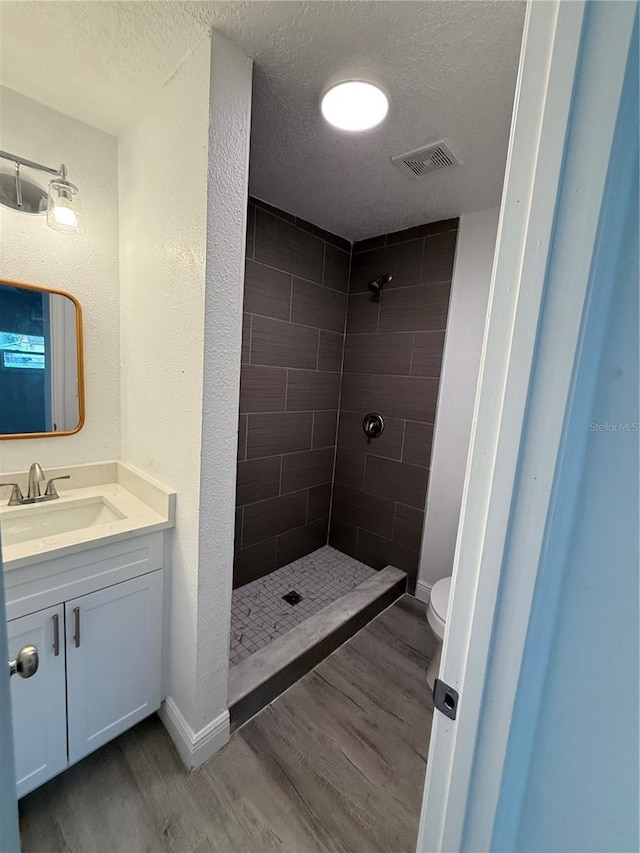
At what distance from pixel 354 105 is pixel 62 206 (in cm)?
109

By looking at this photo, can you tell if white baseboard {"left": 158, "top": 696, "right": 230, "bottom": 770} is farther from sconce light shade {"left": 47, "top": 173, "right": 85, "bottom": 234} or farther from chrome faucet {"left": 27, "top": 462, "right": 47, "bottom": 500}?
sconce light shade {"left": 47, "top": 173, "right": 85, "bottom": 234}

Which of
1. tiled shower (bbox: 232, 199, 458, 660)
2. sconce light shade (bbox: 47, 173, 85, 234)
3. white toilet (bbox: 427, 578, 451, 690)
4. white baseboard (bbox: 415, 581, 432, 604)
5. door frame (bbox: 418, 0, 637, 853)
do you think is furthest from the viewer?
white baseboard (bbox: 415, 581, 432, 604)

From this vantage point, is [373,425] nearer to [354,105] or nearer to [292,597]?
[292,597]

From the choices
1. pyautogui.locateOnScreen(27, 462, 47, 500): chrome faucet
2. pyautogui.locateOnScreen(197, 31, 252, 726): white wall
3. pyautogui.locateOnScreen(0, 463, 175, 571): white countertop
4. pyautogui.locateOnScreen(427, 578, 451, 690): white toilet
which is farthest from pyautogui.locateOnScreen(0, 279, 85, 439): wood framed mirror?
pyautogui.locateOnScreen(427, 578, 451, 690): white toilet

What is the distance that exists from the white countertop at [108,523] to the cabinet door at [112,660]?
0.63 ft

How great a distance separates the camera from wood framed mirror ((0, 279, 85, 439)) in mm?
1352

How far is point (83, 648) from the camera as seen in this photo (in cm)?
116

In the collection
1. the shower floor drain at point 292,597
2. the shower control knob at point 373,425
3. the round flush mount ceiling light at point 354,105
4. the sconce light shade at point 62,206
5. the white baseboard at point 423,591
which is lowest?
the shower floor drain at point 292,597

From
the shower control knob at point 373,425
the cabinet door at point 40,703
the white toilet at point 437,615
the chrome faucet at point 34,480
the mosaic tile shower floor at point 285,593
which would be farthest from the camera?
the shower control knob at point 373,425

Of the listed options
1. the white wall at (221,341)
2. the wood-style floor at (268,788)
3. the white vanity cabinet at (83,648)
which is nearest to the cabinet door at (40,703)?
the white vanity cabinet at (83,648)

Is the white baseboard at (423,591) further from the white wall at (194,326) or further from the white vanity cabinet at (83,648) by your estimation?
the white vanity cabinet at (83,648)

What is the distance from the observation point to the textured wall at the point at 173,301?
1.11 metres

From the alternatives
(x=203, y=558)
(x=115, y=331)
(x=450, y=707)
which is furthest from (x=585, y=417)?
(x=115, y=331)

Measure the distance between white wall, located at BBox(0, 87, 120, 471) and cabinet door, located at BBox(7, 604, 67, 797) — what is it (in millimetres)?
666
